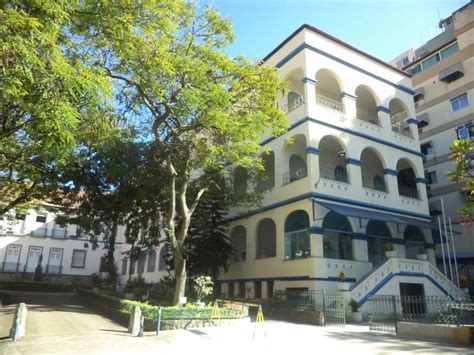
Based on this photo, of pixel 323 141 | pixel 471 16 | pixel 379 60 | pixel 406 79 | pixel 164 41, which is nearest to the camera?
pixel 164 41

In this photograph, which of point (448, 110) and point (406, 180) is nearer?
point (406, 180)

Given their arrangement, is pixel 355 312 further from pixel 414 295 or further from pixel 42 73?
pixel 42 73

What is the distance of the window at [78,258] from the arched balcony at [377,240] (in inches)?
1437

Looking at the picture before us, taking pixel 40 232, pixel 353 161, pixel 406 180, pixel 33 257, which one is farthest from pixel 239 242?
pixel 33 257

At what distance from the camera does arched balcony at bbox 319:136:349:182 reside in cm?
2436

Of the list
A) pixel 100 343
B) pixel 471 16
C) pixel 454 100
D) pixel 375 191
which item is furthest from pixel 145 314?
pixel 471 16

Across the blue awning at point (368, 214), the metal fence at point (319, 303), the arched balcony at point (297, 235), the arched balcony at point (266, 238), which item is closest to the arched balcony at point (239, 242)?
the arched balcony at point (266, 238)

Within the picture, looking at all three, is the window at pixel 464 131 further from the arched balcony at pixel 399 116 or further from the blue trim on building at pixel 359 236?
the blue trim on building at pixel 359 236

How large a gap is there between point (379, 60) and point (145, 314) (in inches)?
880

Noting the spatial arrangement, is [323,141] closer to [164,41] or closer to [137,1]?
[164,41]

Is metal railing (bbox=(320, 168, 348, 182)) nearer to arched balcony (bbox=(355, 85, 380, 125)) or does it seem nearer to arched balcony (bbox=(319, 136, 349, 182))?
arched balcony (bbox=(319, 136, 349, 182))

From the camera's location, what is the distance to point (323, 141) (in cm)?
2442

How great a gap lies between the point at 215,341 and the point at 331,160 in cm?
1645

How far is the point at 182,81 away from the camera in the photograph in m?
14.5
